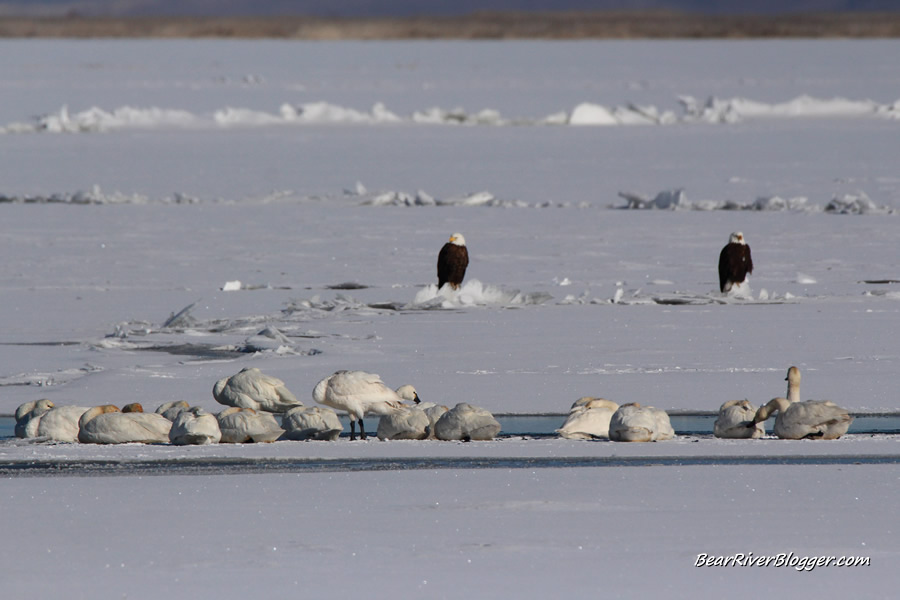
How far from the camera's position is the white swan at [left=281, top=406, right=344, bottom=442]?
491cm

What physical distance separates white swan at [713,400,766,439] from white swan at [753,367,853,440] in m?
0.03

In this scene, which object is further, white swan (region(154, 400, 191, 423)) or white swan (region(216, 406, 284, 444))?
white swan (region(154, 400, 191, 423))

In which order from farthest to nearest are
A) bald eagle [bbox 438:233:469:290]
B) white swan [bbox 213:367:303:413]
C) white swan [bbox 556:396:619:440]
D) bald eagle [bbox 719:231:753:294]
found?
bald eagle [bbox 719:231:753:294]
bald eagle [bbox 438:233:469:290]
white swan [bbox 213:367:303:413]
white swan [bbox 556:396:619:440]

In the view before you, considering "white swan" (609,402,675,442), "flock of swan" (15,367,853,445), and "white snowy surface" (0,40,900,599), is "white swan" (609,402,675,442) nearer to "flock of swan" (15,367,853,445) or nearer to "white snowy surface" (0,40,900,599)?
"flock of swan" (15,367,853,445)

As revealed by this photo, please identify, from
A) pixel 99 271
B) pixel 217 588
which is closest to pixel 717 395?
pixel 217 588

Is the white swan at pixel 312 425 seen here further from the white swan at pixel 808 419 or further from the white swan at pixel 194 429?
the white swan at pixel 808 419

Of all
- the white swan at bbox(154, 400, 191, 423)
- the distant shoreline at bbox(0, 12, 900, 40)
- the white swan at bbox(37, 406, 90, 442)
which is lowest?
the white swan at bbox(37, 406, 90, 442)

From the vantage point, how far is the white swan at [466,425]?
487cm

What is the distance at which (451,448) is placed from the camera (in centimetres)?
475

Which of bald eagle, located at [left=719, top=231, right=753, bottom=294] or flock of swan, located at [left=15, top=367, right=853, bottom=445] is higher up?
bald eagle, located at [left=719, top=231, right=753, bottom=294]

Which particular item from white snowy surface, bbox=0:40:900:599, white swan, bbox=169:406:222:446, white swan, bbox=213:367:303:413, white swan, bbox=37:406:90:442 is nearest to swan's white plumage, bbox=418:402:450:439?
white snowy surface, bbox=0:40:900:599

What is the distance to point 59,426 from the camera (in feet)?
16.1

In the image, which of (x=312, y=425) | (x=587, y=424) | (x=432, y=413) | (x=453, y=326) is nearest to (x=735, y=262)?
(x=453, y=326)

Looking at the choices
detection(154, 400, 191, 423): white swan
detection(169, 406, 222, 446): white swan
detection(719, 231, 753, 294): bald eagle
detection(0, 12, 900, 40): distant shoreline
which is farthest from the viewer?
detection(0, 12, 900, 40): distant shoreline
